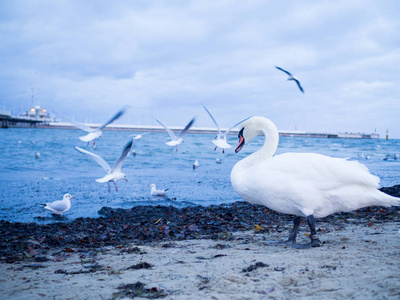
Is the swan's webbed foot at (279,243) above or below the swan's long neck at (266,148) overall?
below

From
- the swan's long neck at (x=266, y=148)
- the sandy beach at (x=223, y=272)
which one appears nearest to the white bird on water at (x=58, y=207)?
the sandy beach at (x=223, y=272)

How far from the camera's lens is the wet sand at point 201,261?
126 inches

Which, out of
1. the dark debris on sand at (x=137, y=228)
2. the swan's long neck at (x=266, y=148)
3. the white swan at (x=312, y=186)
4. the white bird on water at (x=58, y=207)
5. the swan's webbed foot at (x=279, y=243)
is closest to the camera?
the white swan at (x=312, y=186)

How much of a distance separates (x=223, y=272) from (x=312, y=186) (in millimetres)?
1789

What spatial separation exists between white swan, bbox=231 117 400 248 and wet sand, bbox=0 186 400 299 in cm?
50

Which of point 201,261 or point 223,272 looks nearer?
point 223,272

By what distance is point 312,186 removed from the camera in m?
4.86

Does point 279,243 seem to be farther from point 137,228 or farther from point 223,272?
point 137,228

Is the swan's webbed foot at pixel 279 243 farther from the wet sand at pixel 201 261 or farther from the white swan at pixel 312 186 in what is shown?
the white swan at pixel 312 186

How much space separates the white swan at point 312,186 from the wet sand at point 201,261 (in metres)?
0.50

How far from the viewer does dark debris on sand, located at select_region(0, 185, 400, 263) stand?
626cm

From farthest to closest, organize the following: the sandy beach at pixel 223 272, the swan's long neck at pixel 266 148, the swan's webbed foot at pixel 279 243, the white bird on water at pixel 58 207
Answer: the white bird on water at pixel 58 207, the swan's long neck at pixel 266 148, the swan's webbed foot at pixel 279 243, the sandy beach at pixel 223 272

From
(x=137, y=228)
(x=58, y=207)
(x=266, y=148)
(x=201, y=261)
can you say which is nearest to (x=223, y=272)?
(x=201, y=261)

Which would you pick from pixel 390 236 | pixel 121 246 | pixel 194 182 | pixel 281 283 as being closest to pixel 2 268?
pixel 121 246
